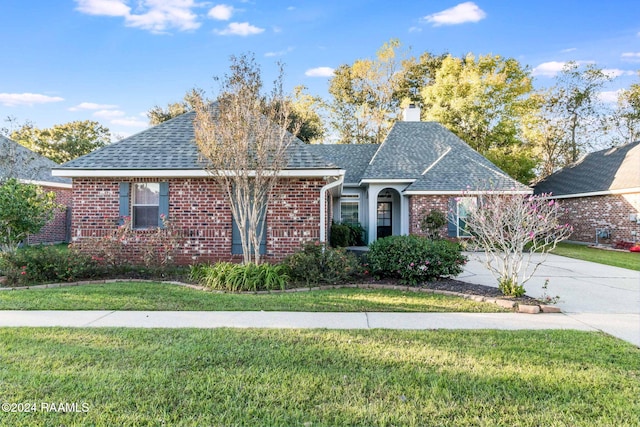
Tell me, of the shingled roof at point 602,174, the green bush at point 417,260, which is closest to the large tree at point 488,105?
the shingled roof at point 602,174

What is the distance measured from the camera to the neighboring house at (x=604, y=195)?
16578mm

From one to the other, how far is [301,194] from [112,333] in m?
5.78

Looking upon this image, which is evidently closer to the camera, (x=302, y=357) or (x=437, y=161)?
(x=302, y=357)

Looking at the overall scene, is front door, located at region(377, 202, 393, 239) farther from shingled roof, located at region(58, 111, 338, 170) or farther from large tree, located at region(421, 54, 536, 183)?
large tree, located at region(421, 54, 536, 183)

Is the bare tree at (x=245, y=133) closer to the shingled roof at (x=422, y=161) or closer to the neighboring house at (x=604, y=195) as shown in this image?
the shingled roof at (x=422, y=161)

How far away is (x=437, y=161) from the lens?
16875mm

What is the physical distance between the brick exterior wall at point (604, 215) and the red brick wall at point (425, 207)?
9031mm

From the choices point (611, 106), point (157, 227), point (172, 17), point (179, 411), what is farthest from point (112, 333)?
point (611, 106)

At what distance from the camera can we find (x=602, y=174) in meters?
18.9

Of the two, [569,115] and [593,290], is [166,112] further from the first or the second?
[569,115]

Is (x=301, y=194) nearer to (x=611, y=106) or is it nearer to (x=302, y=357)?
(x=302, y=357)

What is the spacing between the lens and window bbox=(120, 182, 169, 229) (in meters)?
9.65

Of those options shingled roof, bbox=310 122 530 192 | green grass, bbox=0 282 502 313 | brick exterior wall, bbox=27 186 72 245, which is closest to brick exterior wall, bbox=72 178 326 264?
green grass, bbox=0 282 502 313

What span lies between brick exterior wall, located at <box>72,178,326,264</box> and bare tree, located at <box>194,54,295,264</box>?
55.4 inches
